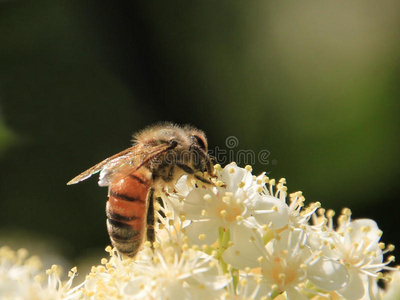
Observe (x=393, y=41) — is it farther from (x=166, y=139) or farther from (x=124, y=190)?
(x=124, y=190)

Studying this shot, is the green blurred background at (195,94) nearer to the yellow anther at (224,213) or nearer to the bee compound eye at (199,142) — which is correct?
the bee compound eye at (199,142)

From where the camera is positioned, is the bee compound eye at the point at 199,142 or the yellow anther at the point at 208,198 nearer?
the yellow anther at the point at 208,198

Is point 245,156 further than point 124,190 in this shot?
Yes

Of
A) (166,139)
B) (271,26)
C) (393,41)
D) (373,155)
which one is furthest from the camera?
(271,26)

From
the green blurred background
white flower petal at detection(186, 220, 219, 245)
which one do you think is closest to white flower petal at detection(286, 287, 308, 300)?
white flower petal at detection(186, 220, 219, 245)

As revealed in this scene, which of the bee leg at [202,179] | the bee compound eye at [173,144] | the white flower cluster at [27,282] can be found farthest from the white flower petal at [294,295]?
the white flower cluster at [27,282]

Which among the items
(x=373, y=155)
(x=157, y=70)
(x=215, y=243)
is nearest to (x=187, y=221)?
(x=215, y=243)
